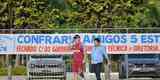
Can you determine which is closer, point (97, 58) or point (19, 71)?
point (97, 58)

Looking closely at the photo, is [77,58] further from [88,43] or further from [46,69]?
[88,43]

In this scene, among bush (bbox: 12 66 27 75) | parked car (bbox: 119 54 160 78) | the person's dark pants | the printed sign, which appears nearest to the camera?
the person's dark pants

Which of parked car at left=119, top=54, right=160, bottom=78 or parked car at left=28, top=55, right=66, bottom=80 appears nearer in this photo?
parked car at left=28, top=55, right=66, bottom=80

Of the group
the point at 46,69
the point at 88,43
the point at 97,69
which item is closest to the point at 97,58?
the point at 97,69

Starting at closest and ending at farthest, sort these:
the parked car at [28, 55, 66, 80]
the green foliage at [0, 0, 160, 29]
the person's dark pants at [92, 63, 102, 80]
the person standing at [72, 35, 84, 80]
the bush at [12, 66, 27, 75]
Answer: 1. the person's dark pants at [92, 63, 102, 80]
2. the person standing at [72, 35, 84, 80]
3. the parked car at [28, 55, 66, 80]
4. the bush at [12, 66, 27, 75]
5. the green foliage at [0, 0, 160, 29]

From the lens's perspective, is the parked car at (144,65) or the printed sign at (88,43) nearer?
the printed sign at (88,43)

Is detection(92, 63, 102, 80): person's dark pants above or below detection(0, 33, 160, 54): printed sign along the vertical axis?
below

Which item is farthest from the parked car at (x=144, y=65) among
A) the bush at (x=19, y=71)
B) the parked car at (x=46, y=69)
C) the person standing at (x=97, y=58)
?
the bush at (x=19, y=71)

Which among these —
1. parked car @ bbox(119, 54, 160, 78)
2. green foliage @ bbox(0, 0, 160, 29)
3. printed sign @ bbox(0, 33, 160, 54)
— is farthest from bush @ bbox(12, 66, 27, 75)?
green foliage @ bbox(0, 0, 160, 29)

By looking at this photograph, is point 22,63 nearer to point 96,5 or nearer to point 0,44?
point 0,44

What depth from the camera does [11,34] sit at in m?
21.9

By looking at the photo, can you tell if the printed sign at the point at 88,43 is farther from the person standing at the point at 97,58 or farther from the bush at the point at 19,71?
the person standing at the point at 97,58

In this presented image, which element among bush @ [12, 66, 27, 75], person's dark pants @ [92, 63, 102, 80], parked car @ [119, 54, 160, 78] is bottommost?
bush @ [12, 66, 27, 75]

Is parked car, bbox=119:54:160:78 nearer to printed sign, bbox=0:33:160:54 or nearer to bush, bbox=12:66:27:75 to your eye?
printed sign, bbox=0:33:160:54
